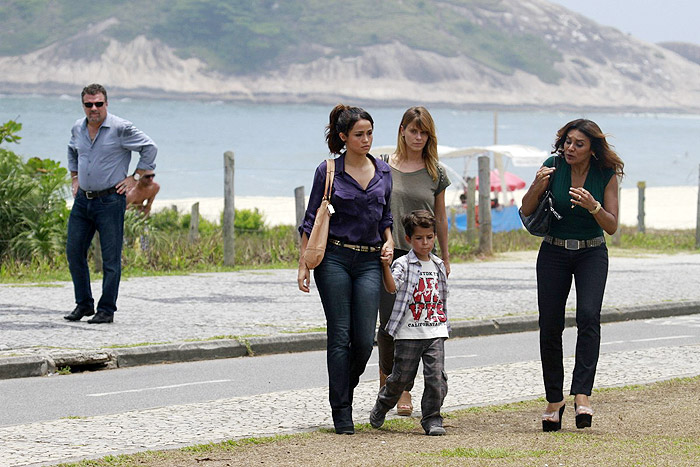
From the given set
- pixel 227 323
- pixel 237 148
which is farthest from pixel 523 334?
pixel 237 148

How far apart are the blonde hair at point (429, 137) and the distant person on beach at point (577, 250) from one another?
772 millimetres

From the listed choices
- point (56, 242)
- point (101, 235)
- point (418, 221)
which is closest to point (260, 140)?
point (56, 242)

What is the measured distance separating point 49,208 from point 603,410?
11910mm

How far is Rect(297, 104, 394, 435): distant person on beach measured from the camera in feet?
23.4

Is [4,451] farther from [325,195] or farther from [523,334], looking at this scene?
[523,334]

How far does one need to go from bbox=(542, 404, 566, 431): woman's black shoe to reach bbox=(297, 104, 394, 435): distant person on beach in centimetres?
113

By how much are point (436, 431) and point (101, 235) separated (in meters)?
5.14

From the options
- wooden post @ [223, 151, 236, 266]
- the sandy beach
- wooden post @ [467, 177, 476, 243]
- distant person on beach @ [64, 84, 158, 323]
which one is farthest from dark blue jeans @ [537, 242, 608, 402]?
the sandy beach

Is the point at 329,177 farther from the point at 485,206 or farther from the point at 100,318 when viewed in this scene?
the point at 485,206

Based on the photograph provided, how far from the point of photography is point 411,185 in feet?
25.7

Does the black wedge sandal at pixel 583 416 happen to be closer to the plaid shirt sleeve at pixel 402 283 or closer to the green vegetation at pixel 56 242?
the plaid shirt sleeve at pixel 402 283

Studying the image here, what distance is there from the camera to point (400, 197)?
7809 mm

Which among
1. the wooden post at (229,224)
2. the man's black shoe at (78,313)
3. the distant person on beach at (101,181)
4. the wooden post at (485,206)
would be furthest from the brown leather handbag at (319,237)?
the wooden post at (485,206)

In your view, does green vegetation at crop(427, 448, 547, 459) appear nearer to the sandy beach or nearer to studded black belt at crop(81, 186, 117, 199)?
studded black belt at crop(81, 186, 117, 199)
